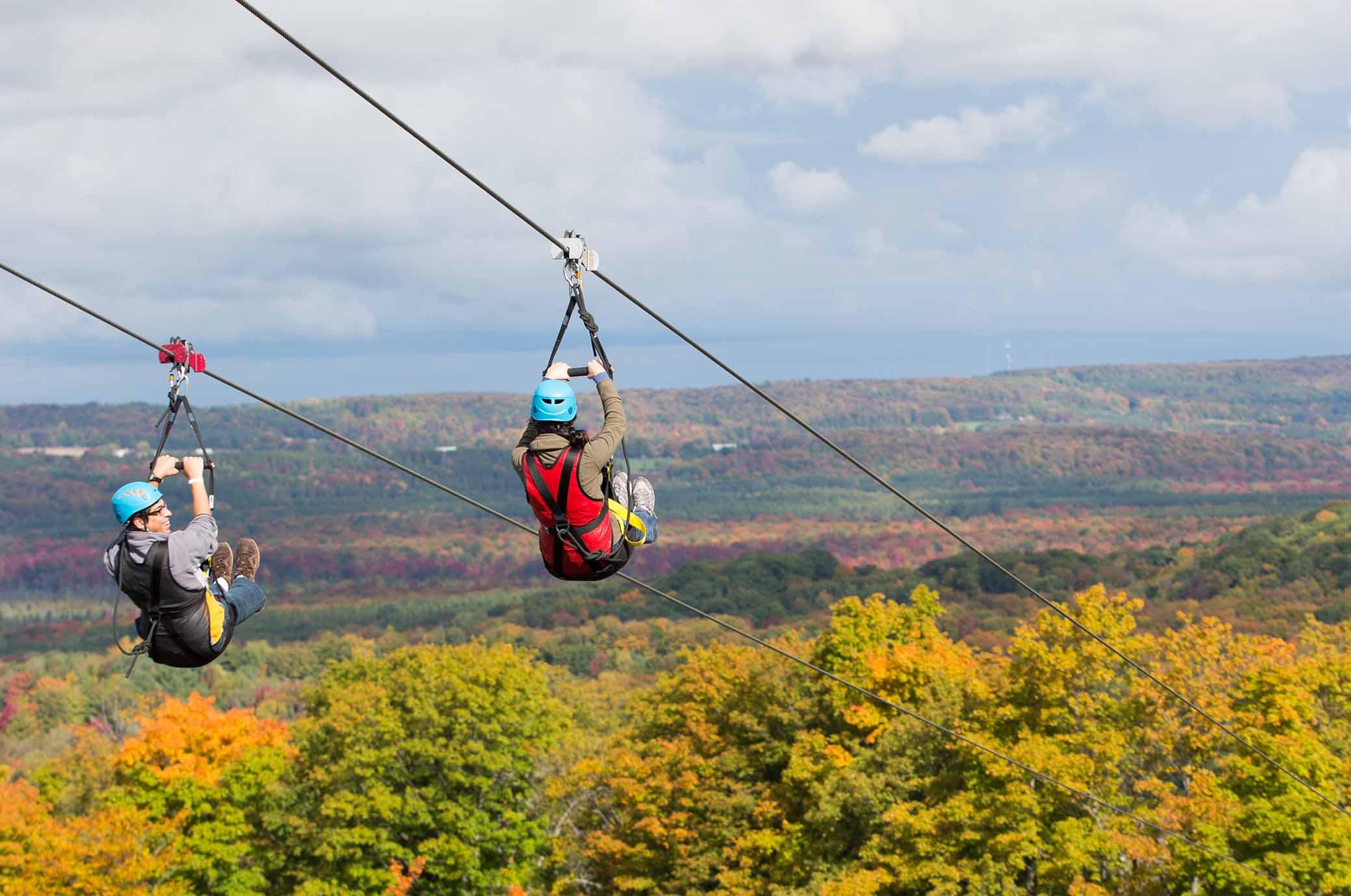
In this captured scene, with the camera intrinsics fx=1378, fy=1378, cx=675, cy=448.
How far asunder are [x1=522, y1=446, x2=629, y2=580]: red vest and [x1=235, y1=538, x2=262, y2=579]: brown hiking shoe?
2568 millimetres

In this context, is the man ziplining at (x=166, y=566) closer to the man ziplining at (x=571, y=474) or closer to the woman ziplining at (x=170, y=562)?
the woman ziplining at (x=170, y=562)

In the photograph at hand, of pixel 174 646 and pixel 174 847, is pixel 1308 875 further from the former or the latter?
pixel 174 847

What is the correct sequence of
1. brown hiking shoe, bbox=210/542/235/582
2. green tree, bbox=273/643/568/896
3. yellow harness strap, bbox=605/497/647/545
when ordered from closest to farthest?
yellow harness strap, bbox=605/497/647/545
brown hiking shoe, bbox=210/542/235/582
green tree, bbox=273/643/568/896

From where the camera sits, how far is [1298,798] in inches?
973

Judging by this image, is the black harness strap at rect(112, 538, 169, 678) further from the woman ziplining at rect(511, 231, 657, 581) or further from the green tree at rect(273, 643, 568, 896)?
the green tree at rect(273, 643, 568, 896)

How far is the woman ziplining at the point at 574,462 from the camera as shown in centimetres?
1027

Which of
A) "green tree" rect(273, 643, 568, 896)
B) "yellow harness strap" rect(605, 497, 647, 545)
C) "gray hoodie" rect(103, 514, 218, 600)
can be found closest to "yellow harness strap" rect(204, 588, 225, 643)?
"gray hoodie" rect(103, 514, 218, 600)

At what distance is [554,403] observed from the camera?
10.3m

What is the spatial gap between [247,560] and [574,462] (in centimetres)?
331

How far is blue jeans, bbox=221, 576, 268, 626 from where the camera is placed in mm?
11102

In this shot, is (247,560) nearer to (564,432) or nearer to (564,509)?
(564,509)

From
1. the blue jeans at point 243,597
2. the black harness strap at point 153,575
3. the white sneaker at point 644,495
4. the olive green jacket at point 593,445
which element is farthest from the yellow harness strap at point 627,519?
the black harness strap at point 153,575

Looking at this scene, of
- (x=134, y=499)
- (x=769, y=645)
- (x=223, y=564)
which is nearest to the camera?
(x=134, y=499)

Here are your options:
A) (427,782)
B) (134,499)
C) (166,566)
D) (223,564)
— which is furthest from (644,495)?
(427,782)
